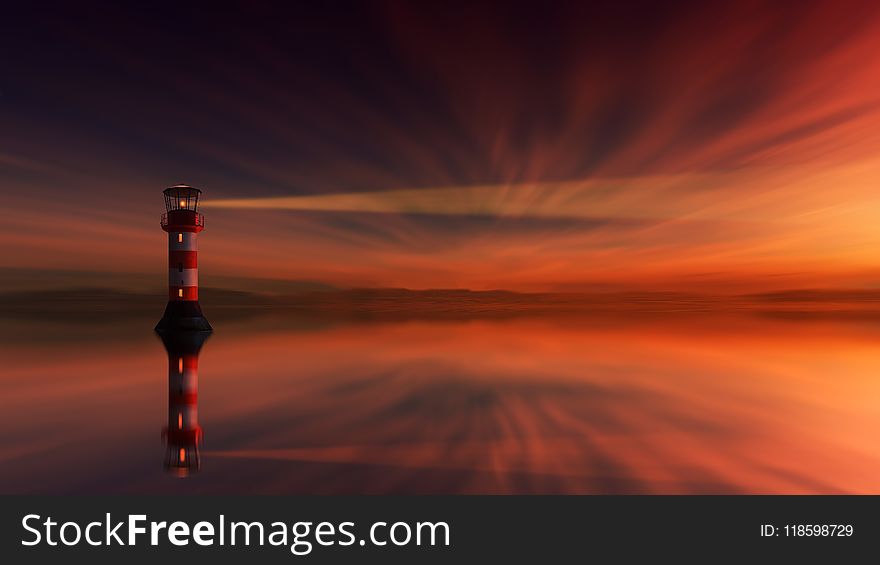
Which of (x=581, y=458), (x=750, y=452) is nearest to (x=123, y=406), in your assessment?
(x=581, y=458)

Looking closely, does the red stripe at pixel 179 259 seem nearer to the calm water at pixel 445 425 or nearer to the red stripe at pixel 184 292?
the red stripe at pixel 184 292

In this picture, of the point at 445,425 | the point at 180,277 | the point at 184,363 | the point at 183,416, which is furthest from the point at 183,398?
the point at 180,277

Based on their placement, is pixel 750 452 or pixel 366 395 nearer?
pixel 750 452

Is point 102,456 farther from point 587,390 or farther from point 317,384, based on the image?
point 587,390

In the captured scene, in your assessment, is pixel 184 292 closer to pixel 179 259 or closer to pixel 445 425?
pixel 179 259

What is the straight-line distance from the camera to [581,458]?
11.8 metres

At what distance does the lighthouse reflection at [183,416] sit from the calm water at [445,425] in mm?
97

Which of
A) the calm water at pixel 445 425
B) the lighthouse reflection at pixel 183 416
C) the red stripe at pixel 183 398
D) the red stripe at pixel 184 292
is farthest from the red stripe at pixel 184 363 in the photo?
the red stripe at pixel 184 292

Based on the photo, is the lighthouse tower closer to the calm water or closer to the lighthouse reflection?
the lighthouse reflection

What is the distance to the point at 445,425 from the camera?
14781mm

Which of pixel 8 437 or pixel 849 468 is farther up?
pixel 8 437

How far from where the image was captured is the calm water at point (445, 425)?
10633 mm

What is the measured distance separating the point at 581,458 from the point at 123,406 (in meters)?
15.4

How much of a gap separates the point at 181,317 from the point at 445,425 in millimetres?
28911
